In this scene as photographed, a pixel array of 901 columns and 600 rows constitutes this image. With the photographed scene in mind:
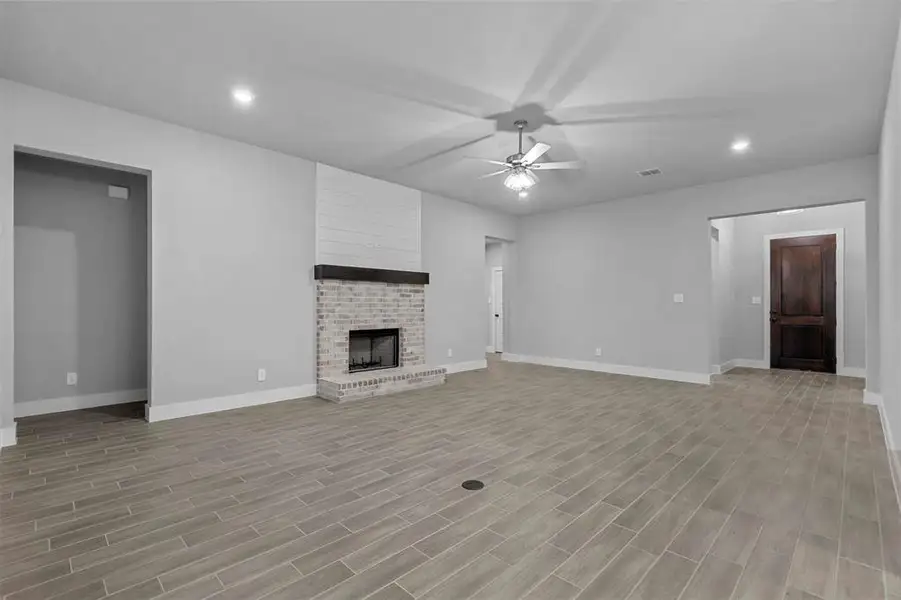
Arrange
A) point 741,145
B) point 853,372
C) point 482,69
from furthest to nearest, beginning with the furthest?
point 853,372 → point 741,145 → point 482,69

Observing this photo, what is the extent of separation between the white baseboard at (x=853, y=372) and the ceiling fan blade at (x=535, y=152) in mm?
6599

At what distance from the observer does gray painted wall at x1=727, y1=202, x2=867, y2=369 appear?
6738 mm

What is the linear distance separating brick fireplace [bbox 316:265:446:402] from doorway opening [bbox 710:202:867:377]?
461cm

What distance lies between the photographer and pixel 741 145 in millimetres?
4738

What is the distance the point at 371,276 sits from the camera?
5.83 metres

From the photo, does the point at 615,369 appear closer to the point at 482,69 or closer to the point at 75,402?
the point at 482,69

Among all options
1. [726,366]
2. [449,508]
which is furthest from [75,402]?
[726,366]

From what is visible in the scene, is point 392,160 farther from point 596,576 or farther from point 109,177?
point 596,576

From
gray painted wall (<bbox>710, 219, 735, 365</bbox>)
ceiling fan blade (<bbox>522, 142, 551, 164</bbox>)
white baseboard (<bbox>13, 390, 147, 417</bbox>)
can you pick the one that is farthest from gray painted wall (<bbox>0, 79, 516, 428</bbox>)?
gray painted wall (<bbox>710, 219, 735, 365</bbox>)

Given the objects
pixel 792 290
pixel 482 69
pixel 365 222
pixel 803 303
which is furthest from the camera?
pixel 792 290

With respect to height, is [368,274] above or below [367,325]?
above

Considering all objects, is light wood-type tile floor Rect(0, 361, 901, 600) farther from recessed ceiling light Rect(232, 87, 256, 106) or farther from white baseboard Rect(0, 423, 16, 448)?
recessed ceiling light Rect(232, 87, 256, 106)

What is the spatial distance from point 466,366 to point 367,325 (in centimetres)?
219

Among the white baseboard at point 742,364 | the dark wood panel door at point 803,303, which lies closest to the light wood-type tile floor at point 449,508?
the white baseboard at point 742,364
